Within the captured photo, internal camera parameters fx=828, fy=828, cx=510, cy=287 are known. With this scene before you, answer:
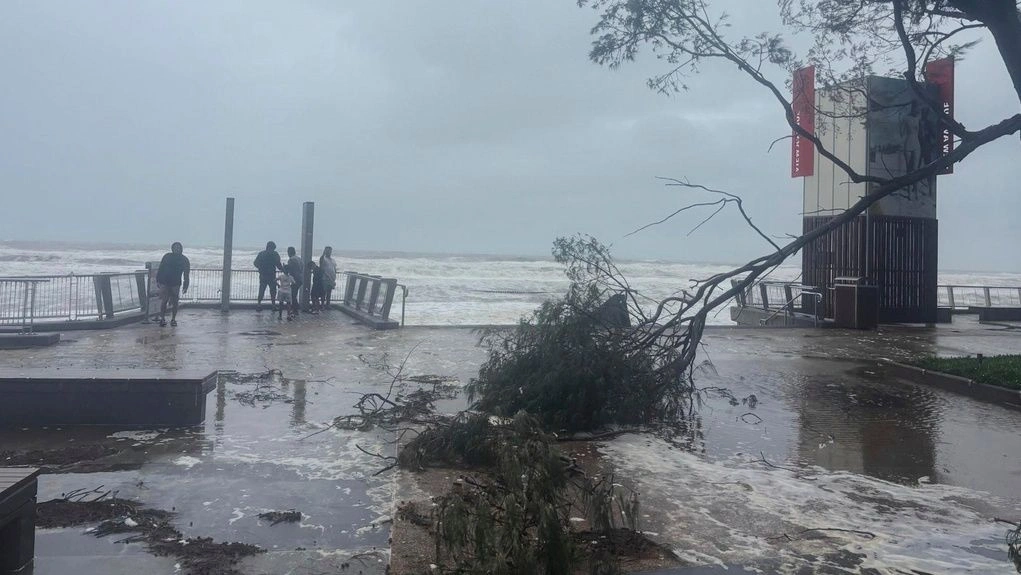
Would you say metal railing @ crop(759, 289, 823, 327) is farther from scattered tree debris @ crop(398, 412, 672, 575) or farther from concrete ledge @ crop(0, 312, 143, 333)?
scattered tree debris @ crop(398, 412, 672, 575)

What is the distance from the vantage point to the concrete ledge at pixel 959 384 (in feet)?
33.4

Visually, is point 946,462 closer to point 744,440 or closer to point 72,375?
point 744,440

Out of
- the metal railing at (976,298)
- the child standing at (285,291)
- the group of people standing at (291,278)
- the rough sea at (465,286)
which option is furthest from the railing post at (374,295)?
the metal railing at (976,298)

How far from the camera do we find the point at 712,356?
14.1 metres

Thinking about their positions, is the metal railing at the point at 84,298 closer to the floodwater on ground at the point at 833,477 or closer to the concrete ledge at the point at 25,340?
the concrete ledge at the point at 25,340

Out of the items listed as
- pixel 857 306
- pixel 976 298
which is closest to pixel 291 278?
pixel 857 306

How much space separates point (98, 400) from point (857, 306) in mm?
16541

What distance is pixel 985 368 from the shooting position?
1135 centimetres

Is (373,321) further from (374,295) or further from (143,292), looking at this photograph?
(143,292)

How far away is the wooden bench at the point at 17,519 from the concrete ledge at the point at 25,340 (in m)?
10.6

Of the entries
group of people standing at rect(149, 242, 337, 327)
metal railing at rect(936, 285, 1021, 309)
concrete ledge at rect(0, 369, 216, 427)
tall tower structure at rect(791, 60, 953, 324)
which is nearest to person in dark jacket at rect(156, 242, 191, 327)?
group of people standing at rect(149, 242, 337, 327)

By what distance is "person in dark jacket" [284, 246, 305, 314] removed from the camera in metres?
19.4

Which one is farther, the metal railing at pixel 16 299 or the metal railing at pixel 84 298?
the metal railing at pixel 84 298

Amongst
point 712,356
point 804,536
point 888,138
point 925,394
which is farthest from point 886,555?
point 888,138
